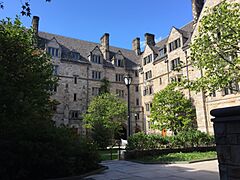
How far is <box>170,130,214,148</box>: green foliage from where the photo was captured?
56.7 feet

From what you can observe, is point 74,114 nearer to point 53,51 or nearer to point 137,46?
point 53,51

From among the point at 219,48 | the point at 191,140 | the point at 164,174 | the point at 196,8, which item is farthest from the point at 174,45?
the point at 164,174

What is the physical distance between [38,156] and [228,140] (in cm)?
658

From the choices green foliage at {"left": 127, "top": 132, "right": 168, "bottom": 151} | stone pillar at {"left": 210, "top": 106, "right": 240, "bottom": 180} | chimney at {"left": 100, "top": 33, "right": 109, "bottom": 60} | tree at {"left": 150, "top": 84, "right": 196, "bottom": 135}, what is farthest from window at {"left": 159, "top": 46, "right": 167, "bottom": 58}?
stone pillar at {"left": 210, "top": 106, "right": 240, "bottom": 180}

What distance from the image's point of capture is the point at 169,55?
3431 centimetres

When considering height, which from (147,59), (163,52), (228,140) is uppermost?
(147,59)

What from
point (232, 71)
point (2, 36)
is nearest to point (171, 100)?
point (232, 71)

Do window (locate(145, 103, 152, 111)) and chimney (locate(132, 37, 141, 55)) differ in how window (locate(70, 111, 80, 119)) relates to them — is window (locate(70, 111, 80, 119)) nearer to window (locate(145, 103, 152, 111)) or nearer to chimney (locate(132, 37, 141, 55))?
window (locate(145, 103, 152, 111))

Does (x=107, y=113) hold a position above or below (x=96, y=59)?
below

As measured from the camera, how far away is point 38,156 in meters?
8.03

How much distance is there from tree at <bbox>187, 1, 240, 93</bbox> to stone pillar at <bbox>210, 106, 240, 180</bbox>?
463 inches

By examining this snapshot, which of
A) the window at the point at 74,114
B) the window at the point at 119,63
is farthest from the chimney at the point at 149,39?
the window at the point at 74,114

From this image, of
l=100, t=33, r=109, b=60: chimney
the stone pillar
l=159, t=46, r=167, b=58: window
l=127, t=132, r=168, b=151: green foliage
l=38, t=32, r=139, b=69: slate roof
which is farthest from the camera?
l=100, t=33, r=109, b=60: chimney

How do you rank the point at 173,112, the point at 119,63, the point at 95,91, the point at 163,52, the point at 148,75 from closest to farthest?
1. the point at 173,112
2. the point at 163,52
3. the point at 95,91
4. the point at 148,75
5. the point at 119,63
